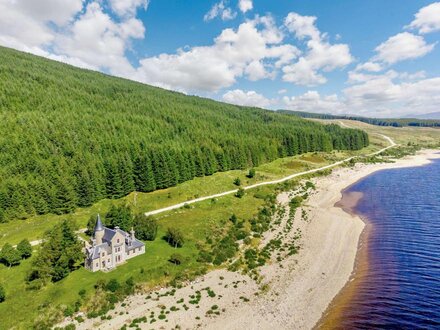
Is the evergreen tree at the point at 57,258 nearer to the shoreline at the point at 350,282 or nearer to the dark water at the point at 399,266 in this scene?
the shoreline at the point at 350,282

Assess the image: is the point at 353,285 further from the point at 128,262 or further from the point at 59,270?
the point at 59,270

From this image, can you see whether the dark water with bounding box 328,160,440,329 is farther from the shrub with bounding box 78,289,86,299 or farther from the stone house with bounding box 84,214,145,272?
the stone house with bounding box 84,214,145,272

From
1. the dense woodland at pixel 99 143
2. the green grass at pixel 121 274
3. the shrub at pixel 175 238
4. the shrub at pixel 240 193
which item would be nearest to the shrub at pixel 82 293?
the green grass at pixel 121 274

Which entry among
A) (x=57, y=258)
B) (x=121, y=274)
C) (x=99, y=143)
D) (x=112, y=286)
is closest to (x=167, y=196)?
(x=99, y=143)

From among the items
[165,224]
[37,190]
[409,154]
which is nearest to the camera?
[165,224]

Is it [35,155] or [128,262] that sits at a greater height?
[35,155]

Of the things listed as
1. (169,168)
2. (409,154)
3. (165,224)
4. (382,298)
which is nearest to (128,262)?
(165,224)

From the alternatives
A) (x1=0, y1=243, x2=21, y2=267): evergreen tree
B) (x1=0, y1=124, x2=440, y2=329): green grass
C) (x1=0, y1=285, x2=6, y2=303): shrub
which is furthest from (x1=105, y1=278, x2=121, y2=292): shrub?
(x1=0, y1=243, x2=21, y2=267): evergreen tree
